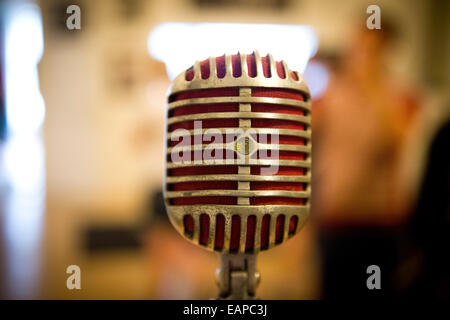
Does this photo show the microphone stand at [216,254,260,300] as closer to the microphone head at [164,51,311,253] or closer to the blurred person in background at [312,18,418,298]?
the microphone head at [164,51,311,253]

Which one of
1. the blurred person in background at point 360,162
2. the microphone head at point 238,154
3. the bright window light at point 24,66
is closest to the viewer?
the microphone head at point 238,154

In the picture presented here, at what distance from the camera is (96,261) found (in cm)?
389

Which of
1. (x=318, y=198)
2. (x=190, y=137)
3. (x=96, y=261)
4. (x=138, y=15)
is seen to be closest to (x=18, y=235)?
(x=96, y=261)

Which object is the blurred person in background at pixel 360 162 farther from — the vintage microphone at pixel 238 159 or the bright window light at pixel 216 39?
the vintage microphone at pixel 238 159

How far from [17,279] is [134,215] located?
1.19 m

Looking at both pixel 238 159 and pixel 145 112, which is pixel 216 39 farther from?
pixel 238 159

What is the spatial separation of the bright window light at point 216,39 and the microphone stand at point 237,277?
3.17m

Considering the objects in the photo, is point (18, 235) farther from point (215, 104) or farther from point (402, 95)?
point (215, 104)

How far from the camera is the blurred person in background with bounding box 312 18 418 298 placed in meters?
3.42

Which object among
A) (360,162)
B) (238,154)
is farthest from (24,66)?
(238,154)

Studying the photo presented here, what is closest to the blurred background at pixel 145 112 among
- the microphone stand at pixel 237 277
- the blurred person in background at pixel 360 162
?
the blurred person in background at pixel 360 162

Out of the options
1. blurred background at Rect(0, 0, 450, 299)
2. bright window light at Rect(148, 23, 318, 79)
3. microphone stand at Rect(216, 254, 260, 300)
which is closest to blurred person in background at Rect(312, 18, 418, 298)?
blurred background at Rect(0, 0, 450, 299)

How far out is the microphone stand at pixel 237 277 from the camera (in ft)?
2.55

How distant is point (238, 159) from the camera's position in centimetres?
72
